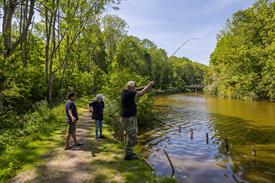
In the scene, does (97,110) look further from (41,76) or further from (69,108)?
(41,76)

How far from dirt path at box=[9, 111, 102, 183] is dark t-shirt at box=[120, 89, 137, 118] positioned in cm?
202

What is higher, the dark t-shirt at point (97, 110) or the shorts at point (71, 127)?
the dark t-shirt at point (97, 110)

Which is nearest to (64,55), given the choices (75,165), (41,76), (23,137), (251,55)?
(41,76)

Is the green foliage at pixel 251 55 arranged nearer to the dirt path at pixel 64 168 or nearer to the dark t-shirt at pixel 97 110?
the dark t-shirt at pixel 97 110

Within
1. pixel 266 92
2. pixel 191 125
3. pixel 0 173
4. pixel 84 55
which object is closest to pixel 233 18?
pixel 266 92

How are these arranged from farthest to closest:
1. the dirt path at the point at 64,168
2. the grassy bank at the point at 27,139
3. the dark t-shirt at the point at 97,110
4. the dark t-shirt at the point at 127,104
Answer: the dark t-shirt at the point at 97,110 < the grassy bank at the point at 27,139 < the dark t-shirt at the point at 127,104 < the dirt path at the point at 64,168

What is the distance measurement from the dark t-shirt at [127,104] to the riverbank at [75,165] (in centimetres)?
167

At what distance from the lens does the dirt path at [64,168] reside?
6793mm

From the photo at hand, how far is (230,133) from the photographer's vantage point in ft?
59.6

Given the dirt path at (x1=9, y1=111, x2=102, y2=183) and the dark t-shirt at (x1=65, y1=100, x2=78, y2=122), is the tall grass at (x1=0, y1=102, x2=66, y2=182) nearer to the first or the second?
the dirt path at (x1=9, y1=111, x2=102, y2=183)

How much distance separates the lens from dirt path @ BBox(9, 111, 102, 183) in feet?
22.3

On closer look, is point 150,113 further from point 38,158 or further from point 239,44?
point 239,44

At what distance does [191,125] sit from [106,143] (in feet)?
42.2

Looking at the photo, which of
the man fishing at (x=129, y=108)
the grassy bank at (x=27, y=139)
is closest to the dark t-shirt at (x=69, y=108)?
the grassy bank at (x=27, y=139)
